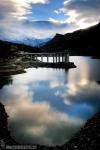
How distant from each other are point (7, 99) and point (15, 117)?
1595cm

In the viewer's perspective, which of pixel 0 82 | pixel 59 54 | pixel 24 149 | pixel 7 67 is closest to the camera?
pixel 24 149

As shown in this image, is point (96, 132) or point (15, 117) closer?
point (96, 132)

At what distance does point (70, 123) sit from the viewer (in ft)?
103

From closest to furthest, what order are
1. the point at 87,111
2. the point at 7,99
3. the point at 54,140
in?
the point at 54,140 → the point at 87,111 → the point at 7,99

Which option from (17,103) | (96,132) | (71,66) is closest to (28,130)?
(96,132)

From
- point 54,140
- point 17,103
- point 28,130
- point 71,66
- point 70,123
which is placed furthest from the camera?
point 71,66

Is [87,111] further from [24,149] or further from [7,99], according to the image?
[24,149]

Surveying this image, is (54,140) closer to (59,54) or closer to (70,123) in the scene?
(70,123)

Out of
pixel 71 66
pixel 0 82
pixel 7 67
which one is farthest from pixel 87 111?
A: pixel 71 66

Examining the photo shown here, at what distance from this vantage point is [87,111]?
38.8 m

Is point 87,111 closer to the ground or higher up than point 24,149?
closer to the ground

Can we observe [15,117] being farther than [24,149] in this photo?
Yes

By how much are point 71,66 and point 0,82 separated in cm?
7866

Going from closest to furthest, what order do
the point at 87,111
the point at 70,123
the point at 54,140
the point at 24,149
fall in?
the point at 24,149 < the point at 54,140 < the point at 70,123 < the point at 87,111
